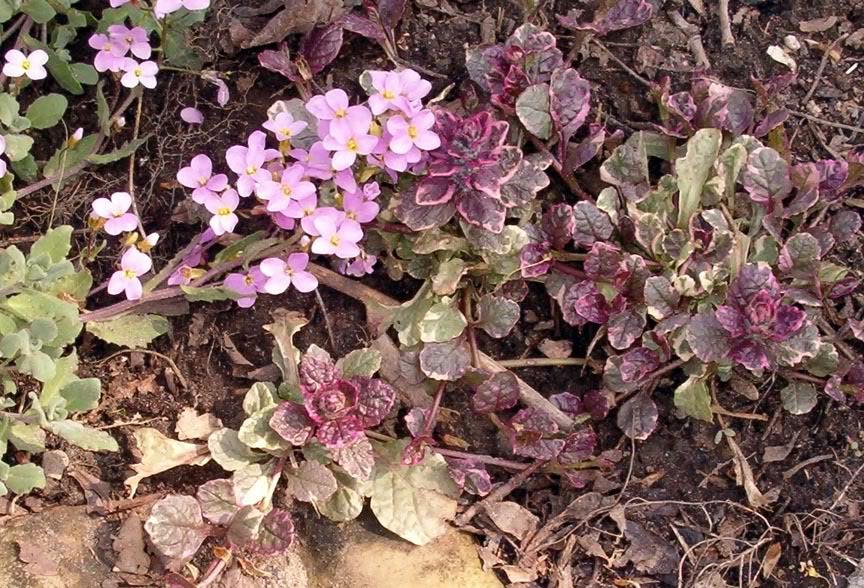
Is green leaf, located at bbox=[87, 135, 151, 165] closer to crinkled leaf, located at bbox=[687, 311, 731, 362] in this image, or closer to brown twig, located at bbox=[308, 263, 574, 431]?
brown twig, located at bbox=[308, 263, 574, 431]

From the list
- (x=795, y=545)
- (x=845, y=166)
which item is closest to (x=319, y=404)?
(x=795, y=545)

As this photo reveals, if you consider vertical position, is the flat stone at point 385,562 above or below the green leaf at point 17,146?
below

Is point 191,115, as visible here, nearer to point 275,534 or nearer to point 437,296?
point 437,296

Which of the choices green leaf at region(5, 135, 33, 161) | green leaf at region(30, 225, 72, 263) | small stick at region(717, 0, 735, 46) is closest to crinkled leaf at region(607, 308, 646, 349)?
small stick at region(717, 0, 735, 46)

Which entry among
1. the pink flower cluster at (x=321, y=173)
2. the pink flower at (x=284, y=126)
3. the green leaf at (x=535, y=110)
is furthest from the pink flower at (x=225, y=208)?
the green leaf at (x=535, y=110)

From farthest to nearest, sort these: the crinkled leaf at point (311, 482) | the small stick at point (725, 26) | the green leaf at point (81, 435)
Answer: the small stick at point (725, 26) → the crinkled leaf at point (311, 482) → the green leaf at point (81, 435)

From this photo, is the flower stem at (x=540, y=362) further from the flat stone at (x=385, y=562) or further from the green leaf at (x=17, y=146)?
the green leaf at (x=17, y=146)
